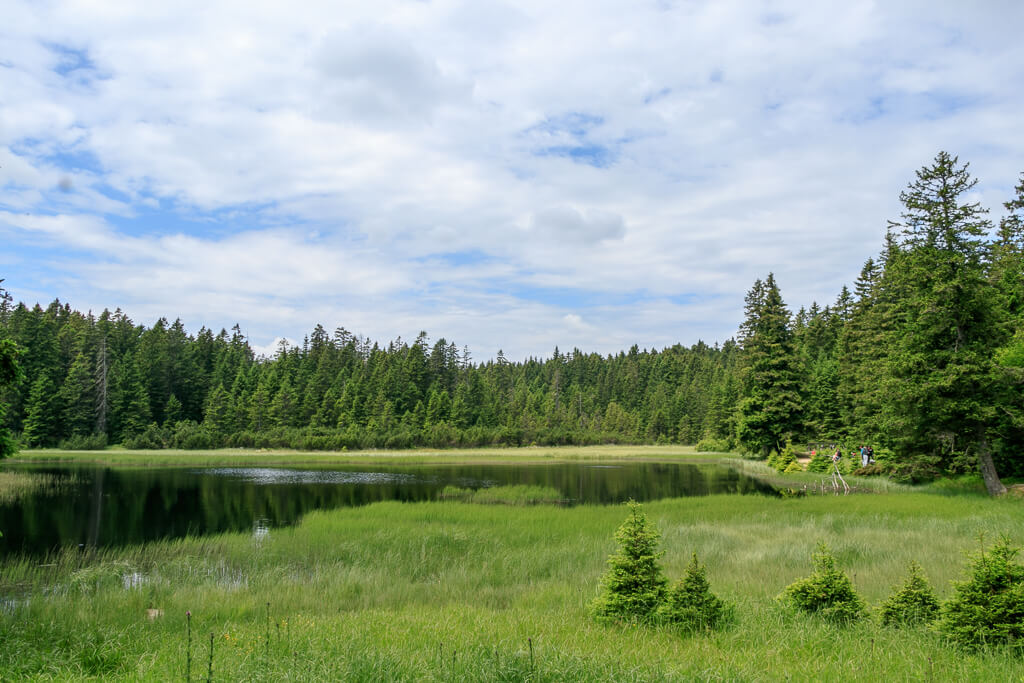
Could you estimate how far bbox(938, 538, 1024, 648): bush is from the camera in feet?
21.1

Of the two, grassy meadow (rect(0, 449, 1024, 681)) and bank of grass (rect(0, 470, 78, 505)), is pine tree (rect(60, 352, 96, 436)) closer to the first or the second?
bank of grass (rect(0, 470, 78, 505))

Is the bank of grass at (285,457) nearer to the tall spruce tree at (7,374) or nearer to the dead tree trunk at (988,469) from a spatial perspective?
the dead tree trunk at (988,469)

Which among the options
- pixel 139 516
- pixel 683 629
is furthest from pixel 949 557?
pixel 139 516

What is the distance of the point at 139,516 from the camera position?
79.1 ft

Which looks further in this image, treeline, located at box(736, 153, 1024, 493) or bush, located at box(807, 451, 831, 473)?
bush, located at box(807, 451, 831, 473)

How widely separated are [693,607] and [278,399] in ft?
287

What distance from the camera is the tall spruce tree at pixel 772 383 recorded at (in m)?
47.7

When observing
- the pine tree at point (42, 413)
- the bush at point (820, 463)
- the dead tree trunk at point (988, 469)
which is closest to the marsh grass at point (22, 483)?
the pine tree at point (42, 413)

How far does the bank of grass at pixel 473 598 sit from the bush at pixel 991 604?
249 millimetres

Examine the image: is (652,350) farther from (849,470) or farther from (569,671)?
(569,671)

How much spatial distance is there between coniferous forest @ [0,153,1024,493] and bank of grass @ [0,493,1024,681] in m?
4.27

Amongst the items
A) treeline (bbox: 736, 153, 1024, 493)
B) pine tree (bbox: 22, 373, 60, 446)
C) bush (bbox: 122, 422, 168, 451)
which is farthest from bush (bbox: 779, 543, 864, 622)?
pine tree (bbox: 22, 373, 60, 446)

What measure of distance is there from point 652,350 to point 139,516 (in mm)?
162789

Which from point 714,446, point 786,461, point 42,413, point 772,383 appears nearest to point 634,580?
point 786,461
